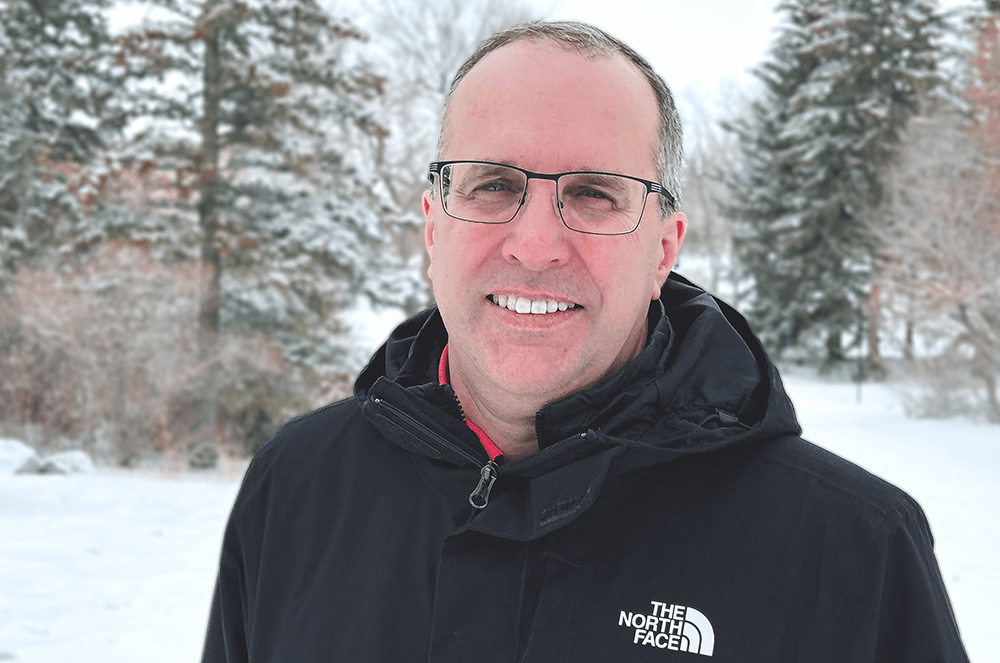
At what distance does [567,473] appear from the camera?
4.86 ft

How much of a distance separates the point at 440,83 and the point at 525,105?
24152 millimetres

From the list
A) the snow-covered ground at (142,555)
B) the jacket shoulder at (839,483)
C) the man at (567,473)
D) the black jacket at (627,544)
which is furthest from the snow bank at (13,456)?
the jacket shoulder at (839,483)

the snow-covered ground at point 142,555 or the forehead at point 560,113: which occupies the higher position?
the forehead at point 560,113

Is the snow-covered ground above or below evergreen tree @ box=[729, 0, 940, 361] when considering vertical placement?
below

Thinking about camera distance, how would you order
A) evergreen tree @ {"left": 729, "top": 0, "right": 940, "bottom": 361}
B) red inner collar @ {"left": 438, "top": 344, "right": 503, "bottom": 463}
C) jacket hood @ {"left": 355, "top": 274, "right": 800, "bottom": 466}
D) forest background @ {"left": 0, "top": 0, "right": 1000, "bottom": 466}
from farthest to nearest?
evergreen tree @ {"left": 729, "top": 0, "right": 940, "bottom": 361}
forest background @ {"left": 0, "top": 0, "right": 1000, "bottom": 466}
red inner collar @ {"left": 438, "top": 344, "right": 503, "bottom": 463}
jacket hood @ {"left": 355, "top": 274, "right": 800, "bottom": 466}

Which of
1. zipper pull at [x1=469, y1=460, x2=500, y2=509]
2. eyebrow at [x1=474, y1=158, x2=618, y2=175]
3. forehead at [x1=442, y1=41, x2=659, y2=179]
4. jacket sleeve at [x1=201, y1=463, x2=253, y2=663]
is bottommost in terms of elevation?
jacket sleeve at [x1=201, y1=463, x2=253, y2=663]

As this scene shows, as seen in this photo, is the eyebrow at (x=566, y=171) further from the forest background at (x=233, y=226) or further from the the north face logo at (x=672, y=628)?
the forest background at (x=233, y=226)

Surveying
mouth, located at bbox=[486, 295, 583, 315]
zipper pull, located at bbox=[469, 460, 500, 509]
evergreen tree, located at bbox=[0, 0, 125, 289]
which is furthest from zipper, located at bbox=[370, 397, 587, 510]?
evergreen tree, located at bbox=[0, 0, 125, 289]

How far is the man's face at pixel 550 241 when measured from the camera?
1673 mm

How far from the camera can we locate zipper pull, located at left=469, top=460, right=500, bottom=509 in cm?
155

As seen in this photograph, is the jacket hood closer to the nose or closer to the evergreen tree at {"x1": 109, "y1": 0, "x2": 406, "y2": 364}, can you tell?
the nose

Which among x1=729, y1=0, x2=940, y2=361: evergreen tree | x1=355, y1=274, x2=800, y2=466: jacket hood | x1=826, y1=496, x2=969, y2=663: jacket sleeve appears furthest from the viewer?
x1=729, y1=0, x2=940, y2=361: evergreen tree

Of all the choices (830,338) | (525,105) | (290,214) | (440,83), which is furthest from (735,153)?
(525,105)

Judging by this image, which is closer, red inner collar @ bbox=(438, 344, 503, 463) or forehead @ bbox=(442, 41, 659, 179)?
forehead @ bbox=(442, 41, 659, 179)
